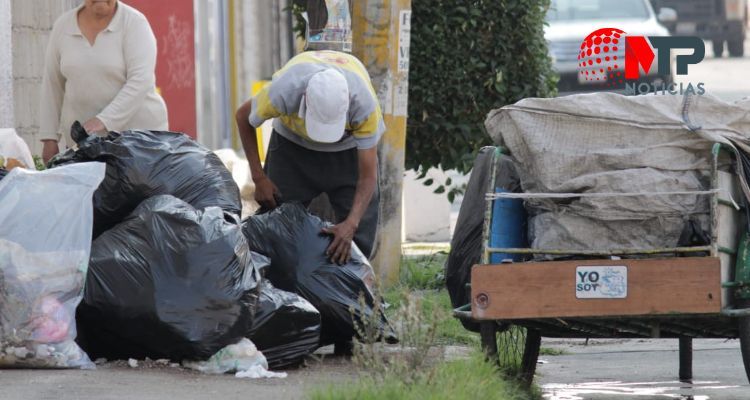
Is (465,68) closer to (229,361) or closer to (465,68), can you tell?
(465,68)

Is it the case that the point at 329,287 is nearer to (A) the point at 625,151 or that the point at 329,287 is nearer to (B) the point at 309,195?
(B) the point at 309,195

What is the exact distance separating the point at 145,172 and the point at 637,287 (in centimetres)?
194

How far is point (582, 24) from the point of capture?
16875 millimetres

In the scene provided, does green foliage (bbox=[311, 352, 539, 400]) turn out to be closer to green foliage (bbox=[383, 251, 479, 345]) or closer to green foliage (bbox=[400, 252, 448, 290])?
green foliage (bbox=[383, 251, 479, 345])

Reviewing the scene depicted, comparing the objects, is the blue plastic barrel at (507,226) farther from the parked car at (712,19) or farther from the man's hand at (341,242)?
the parked car at (712,19)

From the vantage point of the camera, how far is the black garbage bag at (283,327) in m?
5.47

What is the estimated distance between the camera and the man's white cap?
5.71 meters

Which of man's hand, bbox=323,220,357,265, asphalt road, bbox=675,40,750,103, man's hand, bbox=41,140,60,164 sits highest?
man's hand, bbox=41,140,60,164

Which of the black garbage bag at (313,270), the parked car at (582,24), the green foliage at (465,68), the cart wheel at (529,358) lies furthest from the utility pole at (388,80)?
the parked car at (582,24)

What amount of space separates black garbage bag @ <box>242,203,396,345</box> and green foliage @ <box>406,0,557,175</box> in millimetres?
2942

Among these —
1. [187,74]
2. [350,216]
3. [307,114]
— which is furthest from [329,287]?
[187,74]

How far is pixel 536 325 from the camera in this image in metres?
5.47

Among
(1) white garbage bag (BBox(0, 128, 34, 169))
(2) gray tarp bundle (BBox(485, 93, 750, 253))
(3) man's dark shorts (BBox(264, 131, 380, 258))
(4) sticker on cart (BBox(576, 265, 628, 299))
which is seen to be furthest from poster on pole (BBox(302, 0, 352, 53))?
(4) sticker on cart (BBox(576, 265, 628, 299))

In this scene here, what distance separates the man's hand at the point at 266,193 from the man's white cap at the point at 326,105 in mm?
530
